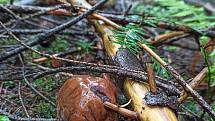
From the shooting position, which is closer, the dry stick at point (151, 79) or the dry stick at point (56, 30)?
the dry stick at point (151, 79)

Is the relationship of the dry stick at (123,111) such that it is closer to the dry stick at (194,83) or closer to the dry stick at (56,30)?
the dry stick at (194,83)

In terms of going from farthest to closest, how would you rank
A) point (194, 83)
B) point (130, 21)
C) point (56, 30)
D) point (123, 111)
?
point (130, 21) < point (56, 30) < point (194, 83) < point (123, 111)

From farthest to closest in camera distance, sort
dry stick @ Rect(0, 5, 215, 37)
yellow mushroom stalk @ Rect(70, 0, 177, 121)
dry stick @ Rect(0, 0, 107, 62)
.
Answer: dry stick @ Rect(0, 5, 215, 37) < dry stick @ Rect(0, 0, 107, 62) < yellow mushroom stalk @ Rect(70, 0, 177, 121)

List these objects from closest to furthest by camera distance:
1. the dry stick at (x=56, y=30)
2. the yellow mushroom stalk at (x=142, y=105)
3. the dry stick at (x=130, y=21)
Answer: the yellow mushroom stalk at (x=142, y=105) → the dry stick at (x=56, y=30) → the dry stick at (x=130, y=21)

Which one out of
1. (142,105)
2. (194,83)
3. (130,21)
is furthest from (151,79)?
(130,21)

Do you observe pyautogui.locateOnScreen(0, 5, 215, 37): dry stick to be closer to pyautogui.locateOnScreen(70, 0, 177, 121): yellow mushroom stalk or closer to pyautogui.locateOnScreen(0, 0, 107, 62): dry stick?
pyautogui.locateOnScreen(0, 0, 107, 62): dry stick

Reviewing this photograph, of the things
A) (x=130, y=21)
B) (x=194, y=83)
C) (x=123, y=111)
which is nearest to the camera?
(x=123, y=111)

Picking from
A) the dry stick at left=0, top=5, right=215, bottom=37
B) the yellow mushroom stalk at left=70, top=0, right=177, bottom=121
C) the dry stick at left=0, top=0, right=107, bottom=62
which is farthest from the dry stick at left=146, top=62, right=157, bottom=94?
the dry stick at left=0, top=5, right=215, bottom=37

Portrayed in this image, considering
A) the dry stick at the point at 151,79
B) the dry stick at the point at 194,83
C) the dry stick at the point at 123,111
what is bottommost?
the dry stick at the point at 123,111

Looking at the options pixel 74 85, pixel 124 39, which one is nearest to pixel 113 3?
pixel 124 39

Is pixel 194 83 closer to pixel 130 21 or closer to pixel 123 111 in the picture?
pixel 123 111

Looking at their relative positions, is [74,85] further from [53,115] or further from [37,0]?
[37,0]

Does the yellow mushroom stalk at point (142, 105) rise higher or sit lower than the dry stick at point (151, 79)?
lower

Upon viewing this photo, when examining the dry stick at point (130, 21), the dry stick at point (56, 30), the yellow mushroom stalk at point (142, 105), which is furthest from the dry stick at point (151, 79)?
the dry stick at point (130, 21)
